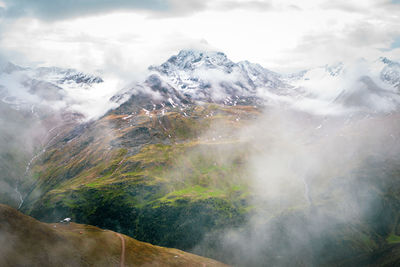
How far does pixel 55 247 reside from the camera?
122 m

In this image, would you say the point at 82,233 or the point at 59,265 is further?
the point at 82,233


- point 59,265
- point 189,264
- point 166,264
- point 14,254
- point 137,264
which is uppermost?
point 14,254

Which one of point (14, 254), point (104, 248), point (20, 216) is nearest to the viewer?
point (14, 254)

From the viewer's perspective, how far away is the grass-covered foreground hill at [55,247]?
361 feet

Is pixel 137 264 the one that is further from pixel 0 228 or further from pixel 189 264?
pixel 0 228

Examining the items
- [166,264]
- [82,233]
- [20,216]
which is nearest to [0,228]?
[20,216]

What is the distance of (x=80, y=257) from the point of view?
12650cm

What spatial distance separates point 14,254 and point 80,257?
29.1m

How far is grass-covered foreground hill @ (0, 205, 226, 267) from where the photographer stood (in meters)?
110

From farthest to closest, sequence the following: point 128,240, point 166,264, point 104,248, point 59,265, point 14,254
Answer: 1. point 128,240
2. point 166,264
3. point 104,248
4. point 59,265
5. point 14,254

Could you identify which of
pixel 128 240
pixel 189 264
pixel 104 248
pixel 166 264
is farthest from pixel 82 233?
pixel 189 264

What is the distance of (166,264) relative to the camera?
160 metres

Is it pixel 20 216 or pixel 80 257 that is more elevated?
pixel 20 216

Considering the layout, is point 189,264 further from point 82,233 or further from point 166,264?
point 82,233
